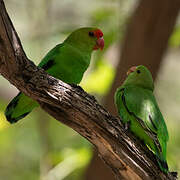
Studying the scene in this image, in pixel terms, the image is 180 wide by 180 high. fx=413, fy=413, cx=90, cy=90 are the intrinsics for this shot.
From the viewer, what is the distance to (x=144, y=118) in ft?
11.1

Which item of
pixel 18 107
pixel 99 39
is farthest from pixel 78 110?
pixel 99 39

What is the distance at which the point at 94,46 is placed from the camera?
441cm

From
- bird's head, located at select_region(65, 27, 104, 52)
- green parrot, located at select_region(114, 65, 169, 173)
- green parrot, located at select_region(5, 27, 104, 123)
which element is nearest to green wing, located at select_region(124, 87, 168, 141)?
green parrot, located at select_region(114, 65, 169, 173)

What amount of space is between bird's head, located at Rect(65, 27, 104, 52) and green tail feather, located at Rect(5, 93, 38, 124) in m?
0.87

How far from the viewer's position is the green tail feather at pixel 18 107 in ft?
11.9

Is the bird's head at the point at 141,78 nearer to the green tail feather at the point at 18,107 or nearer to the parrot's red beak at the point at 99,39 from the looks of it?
the parrot's red beak at the point at 99,39

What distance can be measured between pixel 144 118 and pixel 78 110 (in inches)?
29.0

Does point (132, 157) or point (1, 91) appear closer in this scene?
point (132, 157)

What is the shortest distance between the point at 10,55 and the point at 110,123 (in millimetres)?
861

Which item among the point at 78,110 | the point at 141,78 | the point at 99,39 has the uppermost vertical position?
the point at 78,110

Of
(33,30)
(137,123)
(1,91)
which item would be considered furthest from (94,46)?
(1,91)

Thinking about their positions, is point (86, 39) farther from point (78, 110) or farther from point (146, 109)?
point (78, 110)

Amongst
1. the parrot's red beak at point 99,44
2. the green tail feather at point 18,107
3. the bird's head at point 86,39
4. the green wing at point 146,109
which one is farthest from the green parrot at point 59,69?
the green wing at point 146,109

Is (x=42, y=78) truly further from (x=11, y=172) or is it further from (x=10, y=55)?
(x=11, y=172)
